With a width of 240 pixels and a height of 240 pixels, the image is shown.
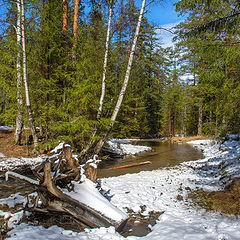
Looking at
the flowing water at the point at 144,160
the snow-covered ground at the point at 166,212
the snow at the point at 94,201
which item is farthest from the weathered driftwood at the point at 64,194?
the flowing water at the point at 144,160

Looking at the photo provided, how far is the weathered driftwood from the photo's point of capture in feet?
10.7

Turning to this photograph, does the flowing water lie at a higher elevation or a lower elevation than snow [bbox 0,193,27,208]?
lower

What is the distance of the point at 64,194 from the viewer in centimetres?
349

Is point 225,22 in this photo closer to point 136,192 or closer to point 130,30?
point 136,192

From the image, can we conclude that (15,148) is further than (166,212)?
Yes

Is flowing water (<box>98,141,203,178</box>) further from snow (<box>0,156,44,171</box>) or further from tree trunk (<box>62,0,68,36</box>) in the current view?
tree trunk (<box>62,0,68,36</box>)

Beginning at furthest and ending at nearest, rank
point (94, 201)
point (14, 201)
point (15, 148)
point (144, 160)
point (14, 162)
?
point (144, 160), point (15, 148), point (14, 162), point (14, 201), point (94, 201)

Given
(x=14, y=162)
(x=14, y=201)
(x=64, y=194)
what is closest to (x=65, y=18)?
(x=14, y=162)

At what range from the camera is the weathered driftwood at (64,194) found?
3274 millimetres

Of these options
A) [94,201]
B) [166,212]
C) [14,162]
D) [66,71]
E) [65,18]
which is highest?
[65,18]

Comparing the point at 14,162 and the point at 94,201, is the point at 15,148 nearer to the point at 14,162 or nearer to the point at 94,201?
the point at 14,162

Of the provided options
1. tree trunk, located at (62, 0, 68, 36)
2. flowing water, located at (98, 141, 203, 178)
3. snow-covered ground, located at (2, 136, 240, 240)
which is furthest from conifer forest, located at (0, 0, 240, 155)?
snow-covered ground, located at (2, 136, 240, 240)

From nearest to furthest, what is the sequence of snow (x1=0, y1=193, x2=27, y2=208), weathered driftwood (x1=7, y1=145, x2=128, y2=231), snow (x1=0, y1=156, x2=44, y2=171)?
1. weathered driftwood (x1=7, y1=145, x2=128, y2=231)
2. snow (x1=0, y1=193, x2=27, y2=208)
3. snow (x1=0, y1=156, x2=44, y2=171)

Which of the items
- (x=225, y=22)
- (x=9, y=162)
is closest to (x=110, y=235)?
(x=225, y=22)
